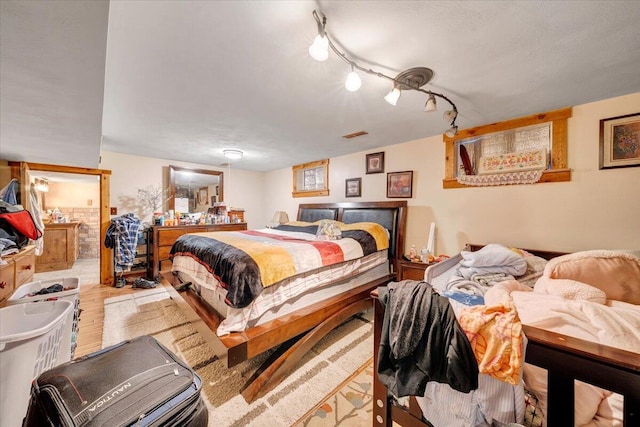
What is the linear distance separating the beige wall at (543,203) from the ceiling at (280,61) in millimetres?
448

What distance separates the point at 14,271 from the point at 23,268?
1.31 ft

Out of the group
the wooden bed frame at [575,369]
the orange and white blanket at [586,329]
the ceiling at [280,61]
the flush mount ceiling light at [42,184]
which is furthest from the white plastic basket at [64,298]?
the flush mount ceiling light at [42,184]

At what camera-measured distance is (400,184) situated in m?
3.33

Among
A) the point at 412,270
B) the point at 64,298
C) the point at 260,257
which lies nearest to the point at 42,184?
the point at 64,298

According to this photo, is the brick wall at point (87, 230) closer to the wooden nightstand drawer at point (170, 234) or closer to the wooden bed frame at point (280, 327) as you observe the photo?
the wooden nightstand drawer at point (170, 234)

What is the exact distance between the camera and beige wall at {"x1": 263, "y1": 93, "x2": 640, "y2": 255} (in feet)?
6.31

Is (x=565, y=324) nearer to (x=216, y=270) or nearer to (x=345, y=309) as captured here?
(x=345, y=309)

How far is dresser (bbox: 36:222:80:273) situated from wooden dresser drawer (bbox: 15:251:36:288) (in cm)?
268

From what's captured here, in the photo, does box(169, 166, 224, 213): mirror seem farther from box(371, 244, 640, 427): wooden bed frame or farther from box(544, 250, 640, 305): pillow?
box(544, 250, 640, 305): pillow

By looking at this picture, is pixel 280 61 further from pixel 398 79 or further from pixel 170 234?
pixel 170 234

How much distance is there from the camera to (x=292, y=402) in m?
1.51

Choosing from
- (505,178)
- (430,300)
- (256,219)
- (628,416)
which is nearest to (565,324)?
(628,416)

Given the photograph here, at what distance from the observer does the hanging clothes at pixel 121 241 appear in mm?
3482

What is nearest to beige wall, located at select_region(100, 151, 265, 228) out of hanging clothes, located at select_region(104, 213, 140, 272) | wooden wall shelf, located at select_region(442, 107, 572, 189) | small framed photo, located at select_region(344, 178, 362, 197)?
hanging clothes, located at select_region(104, 213, 140, 272)
